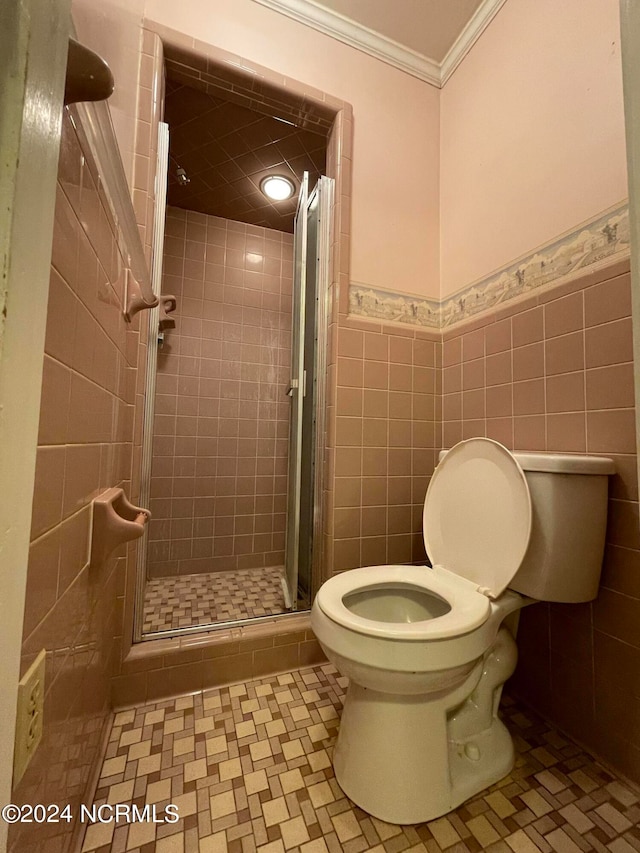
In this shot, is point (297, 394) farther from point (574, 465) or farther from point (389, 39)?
point (389, 39)

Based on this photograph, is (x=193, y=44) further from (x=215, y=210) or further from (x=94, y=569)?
(x=94, y=569)

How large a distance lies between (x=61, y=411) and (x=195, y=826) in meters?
0.84

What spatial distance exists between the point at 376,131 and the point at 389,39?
37 cm

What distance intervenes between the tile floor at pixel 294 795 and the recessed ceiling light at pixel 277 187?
7.35ft

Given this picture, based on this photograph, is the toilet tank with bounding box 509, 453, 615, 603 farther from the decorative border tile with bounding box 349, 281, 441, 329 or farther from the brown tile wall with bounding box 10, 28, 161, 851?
the brown tile wall with bounding box 10, 28, 161, 851

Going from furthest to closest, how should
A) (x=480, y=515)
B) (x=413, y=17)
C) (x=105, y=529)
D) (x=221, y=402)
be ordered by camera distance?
(x=221, y=402), (x=413, y=17), (x=480, y=515), (x=105, y=529)

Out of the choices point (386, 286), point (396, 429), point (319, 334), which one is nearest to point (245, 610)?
point (396, 429)

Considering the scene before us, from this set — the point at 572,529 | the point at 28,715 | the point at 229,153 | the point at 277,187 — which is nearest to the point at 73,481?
the point at 28,715

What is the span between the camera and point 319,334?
1392mm

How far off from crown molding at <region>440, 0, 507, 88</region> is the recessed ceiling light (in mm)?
798

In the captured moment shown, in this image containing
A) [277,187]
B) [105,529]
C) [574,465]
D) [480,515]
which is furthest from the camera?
[277,187]

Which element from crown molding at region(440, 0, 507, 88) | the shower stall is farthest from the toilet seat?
crown molding at region(440, 0, 507, 88)

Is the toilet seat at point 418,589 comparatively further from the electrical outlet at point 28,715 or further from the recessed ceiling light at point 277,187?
the recessed ceiling light at point 277,187

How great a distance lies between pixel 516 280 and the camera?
1120mm
